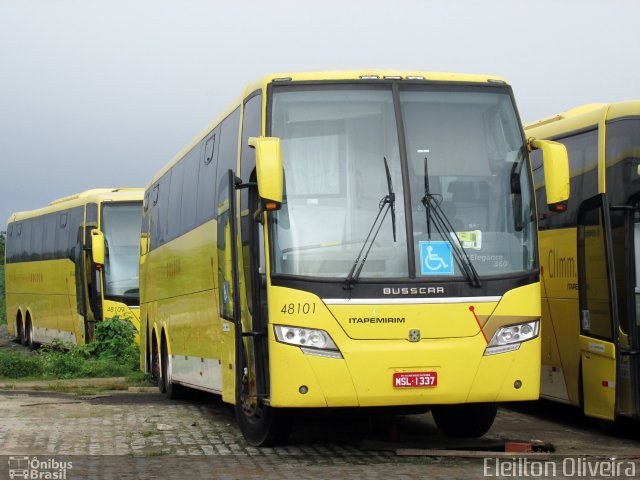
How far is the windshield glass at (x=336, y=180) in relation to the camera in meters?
11.0

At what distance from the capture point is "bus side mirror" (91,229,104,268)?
1053 inches

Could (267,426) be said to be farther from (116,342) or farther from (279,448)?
(116,342)

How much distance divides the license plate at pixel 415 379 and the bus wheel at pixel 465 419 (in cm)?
113

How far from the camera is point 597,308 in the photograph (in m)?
13.0

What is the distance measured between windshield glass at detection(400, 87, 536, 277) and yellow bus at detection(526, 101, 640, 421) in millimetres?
1497

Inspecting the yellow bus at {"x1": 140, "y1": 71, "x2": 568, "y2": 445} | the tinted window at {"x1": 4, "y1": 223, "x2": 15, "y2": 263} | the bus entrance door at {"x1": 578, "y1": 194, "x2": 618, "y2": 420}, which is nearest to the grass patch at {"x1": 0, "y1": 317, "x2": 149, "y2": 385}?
the bus entrance door at {"x1": 578, "y1": 194, "x2": 618, "y2": 420}

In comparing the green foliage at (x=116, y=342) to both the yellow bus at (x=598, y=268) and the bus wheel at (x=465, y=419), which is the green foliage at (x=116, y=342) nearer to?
the yellow bus at (x=598, y=268)

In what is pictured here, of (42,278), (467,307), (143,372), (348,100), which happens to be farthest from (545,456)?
(42,278)

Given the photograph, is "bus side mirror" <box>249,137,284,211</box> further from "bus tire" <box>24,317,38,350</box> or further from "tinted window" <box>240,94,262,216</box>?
"bus tire" <box>24,317,38,350</box>

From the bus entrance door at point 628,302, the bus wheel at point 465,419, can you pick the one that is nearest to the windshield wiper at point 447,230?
the bus wheel at point 465,419

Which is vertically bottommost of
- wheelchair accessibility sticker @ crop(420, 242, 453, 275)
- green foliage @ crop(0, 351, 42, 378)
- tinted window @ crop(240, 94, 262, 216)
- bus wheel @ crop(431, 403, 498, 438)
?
green foliage @ crop(0, 351, 42, 378)

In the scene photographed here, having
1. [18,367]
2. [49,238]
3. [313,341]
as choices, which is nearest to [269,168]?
[313,341]

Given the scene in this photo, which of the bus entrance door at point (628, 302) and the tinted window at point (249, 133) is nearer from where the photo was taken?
the tinted window at point (249, 133)

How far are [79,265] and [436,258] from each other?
18.3 m
